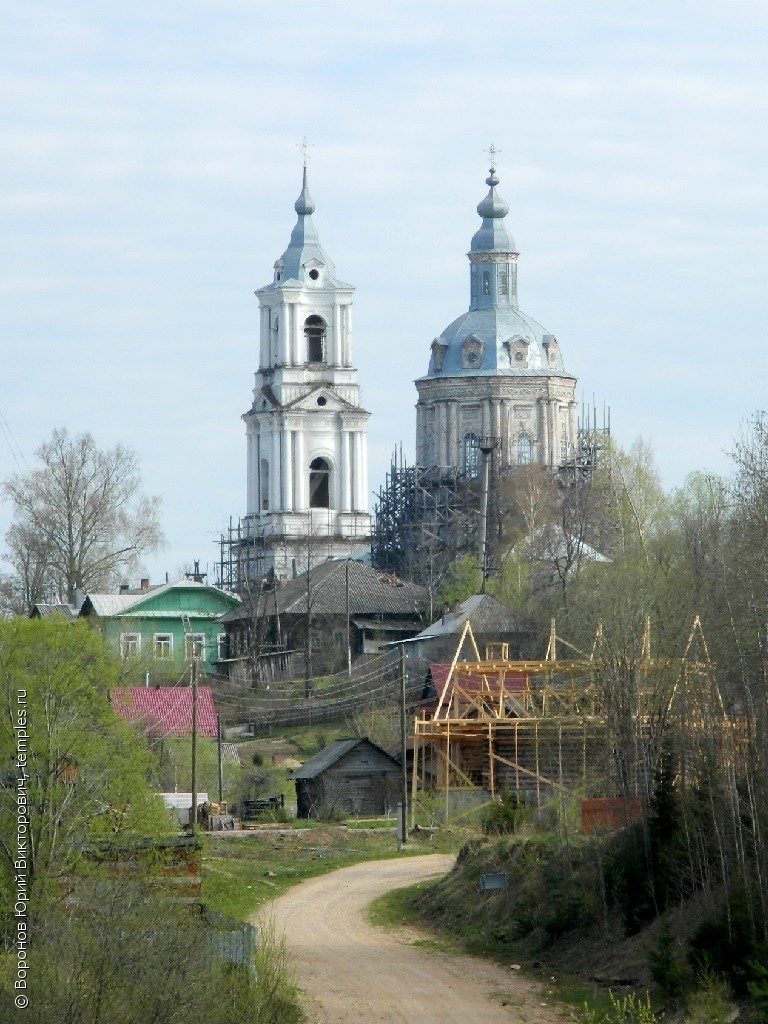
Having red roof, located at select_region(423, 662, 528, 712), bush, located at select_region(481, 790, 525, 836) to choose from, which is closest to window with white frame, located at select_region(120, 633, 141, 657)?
red roof, located at select_region(423, 662, 528, 712)

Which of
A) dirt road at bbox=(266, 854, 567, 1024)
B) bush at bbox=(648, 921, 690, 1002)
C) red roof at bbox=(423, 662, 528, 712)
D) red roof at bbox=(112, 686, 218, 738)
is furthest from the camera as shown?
red roof at bbox=(112, 686, 218, 738)

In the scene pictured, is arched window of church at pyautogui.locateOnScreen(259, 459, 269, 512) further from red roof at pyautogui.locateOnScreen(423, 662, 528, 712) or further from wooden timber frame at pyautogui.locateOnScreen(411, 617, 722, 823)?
wooden timber frame at pyautogui.locateOnScreen(411, 617, 722, 823)

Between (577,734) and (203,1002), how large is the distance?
16.8m

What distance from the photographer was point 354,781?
137ft

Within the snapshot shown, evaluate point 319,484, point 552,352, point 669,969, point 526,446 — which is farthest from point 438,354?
point 669,969

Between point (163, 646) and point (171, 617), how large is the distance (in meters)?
3.07

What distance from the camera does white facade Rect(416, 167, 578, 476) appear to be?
74.0 metres

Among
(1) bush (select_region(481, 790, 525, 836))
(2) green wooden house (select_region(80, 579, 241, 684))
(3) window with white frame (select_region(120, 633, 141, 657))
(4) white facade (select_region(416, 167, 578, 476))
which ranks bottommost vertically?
(1) bush (select_region(481, 790, 525, 836))

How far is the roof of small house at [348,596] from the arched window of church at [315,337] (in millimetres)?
14029

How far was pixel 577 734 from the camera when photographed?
3366 cm

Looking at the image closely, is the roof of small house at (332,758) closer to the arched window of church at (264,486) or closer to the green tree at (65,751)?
the green tree at (65,751)

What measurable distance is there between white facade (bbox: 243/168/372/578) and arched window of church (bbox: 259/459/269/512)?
0.03 meters

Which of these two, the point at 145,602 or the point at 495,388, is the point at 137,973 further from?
the point at 495,388

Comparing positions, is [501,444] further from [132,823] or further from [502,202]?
[132,823]
